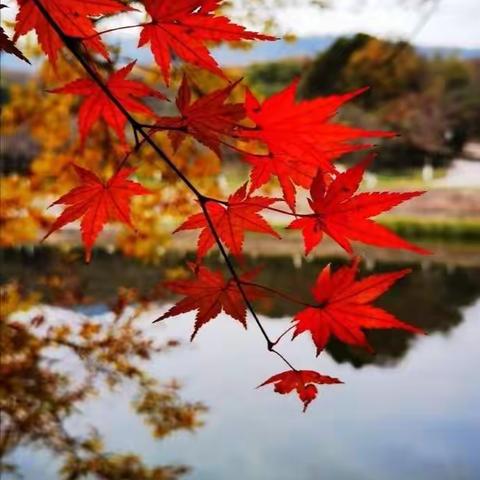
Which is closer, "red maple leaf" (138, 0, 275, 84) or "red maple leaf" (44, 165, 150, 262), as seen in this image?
"red maple leaf" (138, 0, 275, 84)

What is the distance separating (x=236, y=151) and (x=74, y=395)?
408 centimetres

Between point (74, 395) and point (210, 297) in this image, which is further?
point (74, 395)

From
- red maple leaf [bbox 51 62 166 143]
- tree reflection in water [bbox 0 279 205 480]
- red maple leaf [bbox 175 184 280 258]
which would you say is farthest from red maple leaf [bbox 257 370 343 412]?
tree reflection in water [bbox 0 279 205 480]

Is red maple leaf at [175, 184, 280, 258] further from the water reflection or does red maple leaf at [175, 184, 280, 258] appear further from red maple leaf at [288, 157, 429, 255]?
the water reflection

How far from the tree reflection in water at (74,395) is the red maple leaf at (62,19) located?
109 inches

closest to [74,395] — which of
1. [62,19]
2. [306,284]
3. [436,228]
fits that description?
[62,19]

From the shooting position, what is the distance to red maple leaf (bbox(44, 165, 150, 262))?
59 cm

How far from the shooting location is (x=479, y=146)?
69.0 feet

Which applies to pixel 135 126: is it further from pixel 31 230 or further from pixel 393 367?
pixel 393 367

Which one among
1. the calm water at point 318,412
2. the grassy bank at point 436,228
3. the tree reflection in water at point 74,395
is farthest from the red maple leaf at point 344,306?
the grassy bank at point 436,228

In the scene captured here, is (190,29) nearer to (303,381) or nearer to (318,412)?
(303,381)

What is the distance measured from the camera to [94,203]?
599mm

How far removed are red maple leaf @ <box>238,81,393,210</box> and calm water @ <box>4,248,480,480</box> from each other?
319 centimetres

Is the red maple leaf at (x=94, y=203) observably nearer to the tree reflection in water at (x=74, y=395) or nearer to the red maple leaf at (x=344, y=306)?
the red maple leaf at (x=344, y=306)
